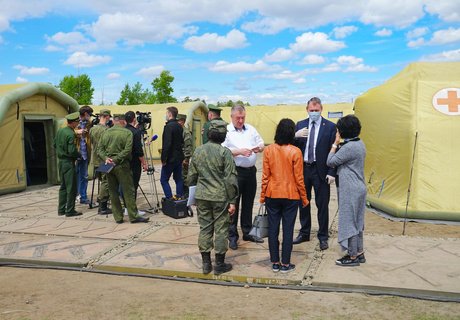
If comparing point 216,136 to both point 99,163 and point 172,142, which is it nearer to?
point 172,142

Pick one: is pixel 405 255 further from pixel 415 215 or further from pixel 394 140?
pixel 394 140

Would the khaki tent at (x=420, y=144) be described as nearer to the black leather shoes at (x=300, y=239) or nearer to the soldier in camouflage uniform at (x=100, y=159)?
the black leather shoes at (x=300, y=239)

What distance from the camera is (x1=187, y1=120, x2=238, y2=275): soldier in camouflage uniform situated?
4770 mm

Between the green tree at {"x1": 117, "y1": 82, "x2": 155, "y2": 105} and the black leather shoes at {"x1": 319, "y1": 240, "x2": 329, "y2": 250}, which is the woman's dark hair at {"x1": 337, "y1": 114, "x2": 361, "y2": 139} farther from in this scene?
the green tree at {"x1": 117, "y1": 82, "x2": 155, "y2": 105}

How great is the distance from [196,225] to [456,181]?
4407mm

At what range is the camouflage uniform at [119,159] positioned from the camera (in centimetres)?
709

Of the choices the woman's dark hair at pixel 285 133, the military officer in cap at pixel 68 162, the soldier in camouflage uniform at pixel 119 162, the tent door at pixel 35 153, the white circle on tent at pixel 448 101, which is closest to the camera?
the woman's dark hair at pixel 285 133

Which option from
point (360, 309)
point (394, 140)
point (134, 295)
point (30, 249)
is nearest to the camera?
point (360, 309)

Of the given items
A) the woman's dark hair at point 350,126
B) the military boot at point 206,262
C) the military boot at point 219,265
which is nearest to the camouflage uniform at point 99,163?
the military boot at point 206,262

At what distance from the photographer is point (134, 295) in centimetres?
443

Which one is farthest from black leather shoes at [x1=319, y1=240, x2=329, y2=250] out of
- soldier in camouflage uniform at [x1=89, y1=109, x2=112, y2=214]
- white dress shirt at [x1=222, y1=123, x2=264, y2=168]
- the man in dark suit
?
soldier in camouflage uniform at [x1=89, y1=109, x2=112, y2=214]

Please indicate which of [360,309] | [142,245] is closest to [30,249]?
[142,245]

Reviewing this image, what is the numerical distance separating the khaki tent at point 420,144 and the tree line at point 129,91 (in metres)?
27.8

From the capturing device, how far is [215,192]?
15.6 feet
